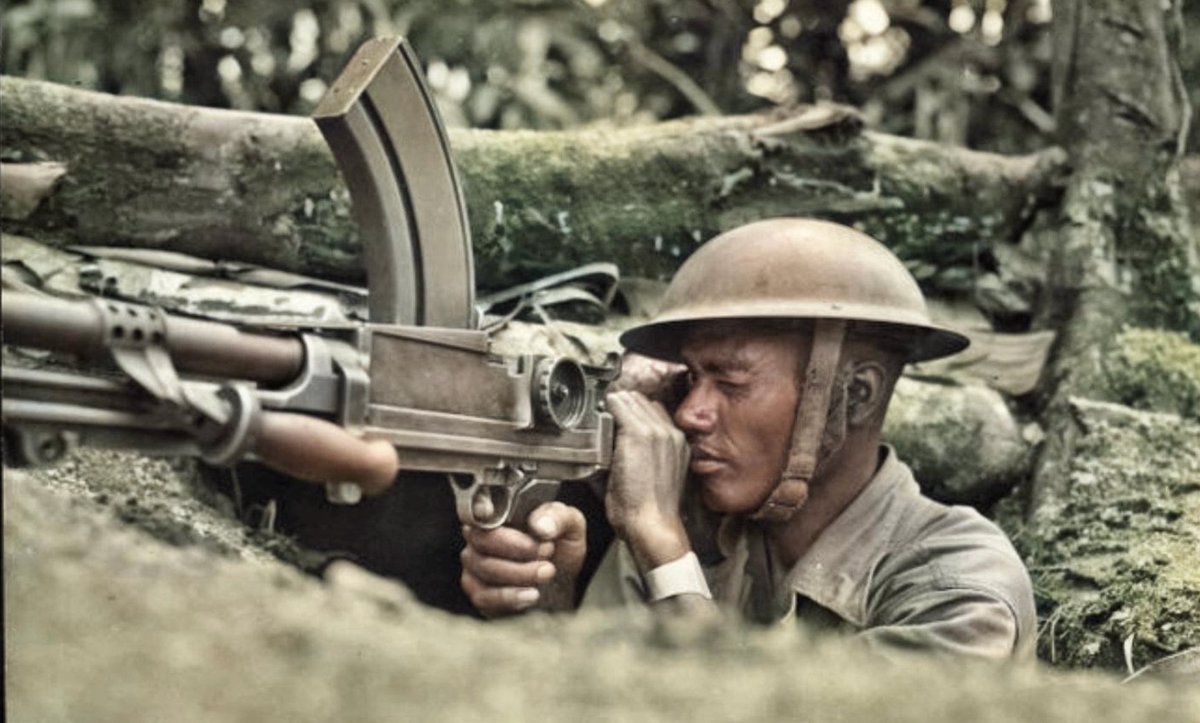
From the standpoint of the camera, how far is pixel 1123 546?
3.97 meters

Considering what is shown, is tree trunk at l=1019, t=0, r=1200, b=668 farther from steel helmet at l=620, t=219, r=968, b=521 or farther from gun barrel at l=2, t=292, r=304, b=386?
gun barrel at l=2, t=292, r=304, b=386

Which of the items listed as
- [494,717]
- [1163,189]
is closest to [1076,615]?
[1163,189]

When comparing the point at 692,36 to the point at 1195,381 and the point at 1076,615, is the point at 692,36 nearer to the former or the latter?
the point at 1195,381

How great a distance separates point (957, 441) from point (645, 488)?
1503 millimetres

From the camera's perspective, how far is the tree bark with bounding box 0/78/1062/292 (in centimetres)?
385

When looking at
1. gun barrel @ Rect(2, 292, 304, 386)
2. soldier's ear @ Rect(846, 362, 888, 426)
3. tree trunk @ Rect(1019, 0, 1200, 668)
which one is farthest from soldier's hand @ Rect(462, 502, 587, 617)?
tree trunk @ Rect(1019, 0, 1200, 668)

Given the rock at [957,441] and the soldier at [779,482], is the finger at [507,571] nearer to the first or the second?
the soldier at [779,482]

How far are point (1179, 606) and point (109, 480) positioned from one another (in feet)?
7.17

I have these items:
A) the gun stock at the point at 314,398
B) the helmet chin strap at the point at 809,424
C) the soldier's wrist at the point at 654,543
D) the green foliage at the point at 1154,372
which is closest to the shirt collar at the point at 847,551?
the helmet chin strap at the point at 809,424

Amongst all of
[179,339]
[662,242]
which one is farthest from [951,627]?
[662,242]

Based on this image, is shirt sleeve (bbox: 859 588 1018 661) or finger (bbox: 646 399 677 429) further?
finger (bbox: 646 399 677 429)

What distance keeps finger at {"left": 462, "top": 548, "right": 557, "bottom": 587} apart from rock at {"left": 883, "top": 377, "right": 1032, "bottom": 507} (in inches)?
60.3

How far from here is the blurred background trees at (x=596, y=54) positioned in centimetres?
550

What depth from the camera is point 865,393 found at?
10.8 ft
